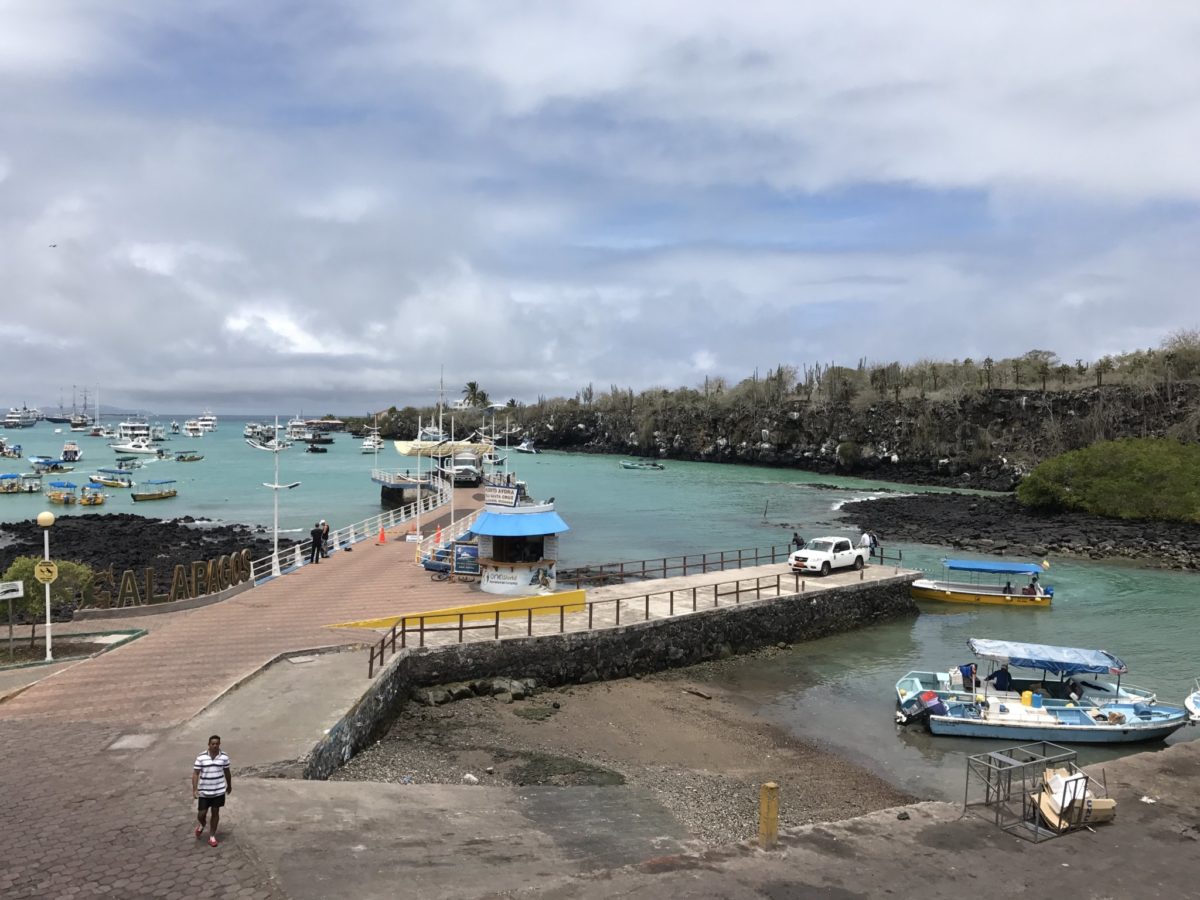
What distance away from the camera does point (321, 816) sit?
Answer: 388 inches

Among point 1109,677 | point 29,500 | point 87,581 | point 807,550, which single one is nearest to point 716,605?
point 807,550

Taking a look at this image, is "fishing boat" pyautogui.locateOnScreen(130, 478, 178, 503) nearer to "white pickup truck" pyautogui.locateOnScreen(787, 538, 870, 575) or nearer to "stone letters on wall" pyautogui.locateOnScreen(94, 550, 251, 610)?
"stone letters on wall" pyautogui.locateOnScreen(94, 550, 251, 610)

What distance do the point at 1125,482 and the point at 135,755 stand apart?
6366 cm

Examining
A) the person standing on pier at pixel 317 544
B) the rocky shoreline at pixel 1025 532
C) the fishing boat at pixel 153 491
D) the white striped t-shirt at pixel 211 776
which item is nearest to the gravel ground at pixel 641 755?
the white striped t-shirt at pixel 211 776

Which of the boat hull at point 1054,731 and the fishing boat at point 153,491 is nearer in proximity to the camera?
the boat hull at point 1054,731

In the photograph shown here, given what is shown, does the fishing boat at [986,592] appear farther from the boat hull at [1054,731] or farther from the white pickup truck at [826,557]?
the boat hull at [1054,731]

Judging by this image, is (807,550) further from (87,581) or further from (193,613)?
(87,581)

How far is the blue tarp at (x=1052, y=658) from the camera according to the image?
1909 cm

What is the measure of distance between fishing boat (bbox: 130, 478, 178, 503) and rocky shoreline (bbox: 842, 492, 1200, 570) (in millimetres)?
63173

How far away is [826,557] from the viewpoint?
29609 millimetres

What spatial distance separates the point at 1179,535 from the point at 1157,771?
44.3 m

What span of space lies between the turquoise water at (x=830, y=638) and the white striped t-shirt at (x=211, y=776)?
1294 centimetres

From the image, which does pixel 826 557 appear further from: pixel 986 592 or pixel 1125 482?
pixel 1125 482

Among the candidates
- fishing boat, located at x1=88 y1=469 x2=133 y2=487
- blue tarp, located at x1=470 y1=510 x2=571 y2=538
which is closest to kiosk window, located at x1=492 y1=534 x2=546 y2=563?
blue tarp, located at x1=470 y1=510 x2=571 y2=538
